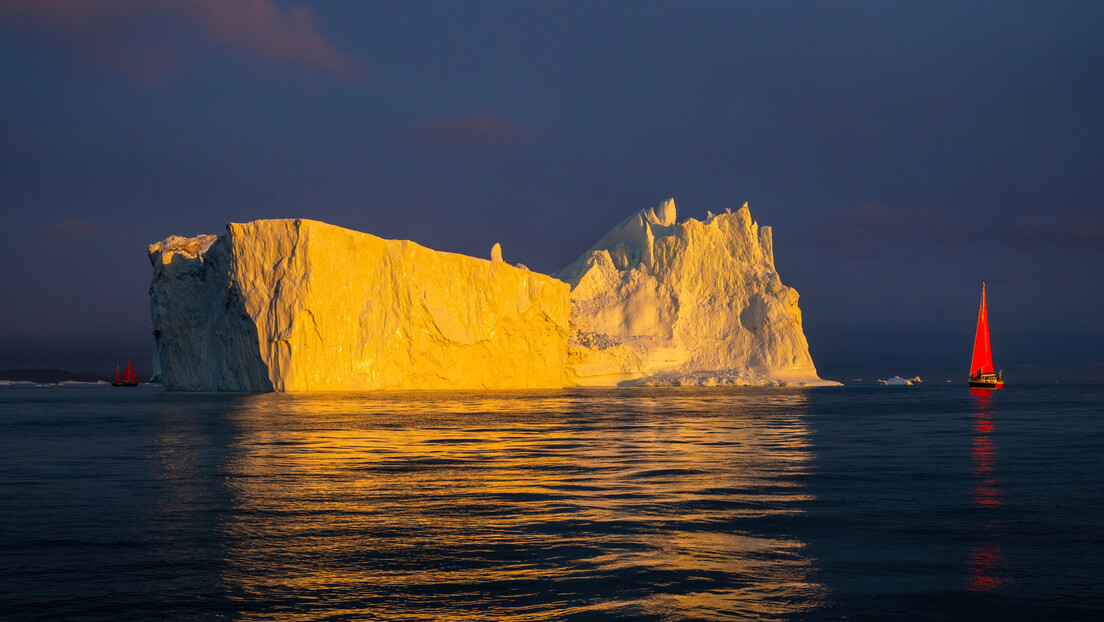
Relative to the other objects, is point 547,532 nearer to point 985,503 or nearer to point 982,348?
point 985,503

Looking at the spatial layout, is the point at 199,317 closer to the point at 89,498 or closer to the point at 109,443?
the point at 109,443

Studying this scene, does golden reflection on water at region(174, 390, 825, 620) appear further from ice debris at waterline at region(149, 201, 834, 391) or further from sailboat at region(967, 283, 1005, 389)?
sailboat at region(967, 283, 1005, 389)

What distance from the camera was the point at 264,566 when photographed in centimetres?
635

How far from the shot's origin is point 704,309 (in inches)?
2960

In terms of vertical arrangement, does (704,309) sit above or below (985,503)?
above

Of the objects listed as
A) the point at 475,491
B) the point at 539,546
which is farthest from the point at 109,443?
the point at 539,546

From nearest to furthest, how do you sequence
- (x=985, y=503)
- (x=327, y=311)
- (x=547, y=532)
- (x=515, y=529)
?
(x=547, y=532) → (x=515, y=529) → (x=985, y=503) → (x=327, y=311)

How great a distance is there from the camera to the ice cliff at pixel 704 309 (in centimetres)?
7381

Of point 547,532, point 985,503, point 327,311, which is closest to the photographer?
point 547,532

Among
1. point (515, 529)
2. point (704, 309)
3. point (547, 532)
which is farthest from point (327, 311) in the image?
point (704, 309)

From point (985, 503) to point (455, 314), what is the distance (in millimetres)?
42886

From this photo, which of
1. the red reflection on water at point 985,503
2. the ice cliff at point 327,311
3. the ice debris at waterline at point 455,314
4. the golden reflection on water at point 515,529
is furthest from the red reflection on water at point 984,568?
Answer: the ice debris at waterline at point 455,314

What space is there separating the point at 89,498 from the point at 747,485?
8.15 meters

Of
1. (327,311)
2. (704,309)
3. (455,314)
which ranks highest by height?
(704,309)
